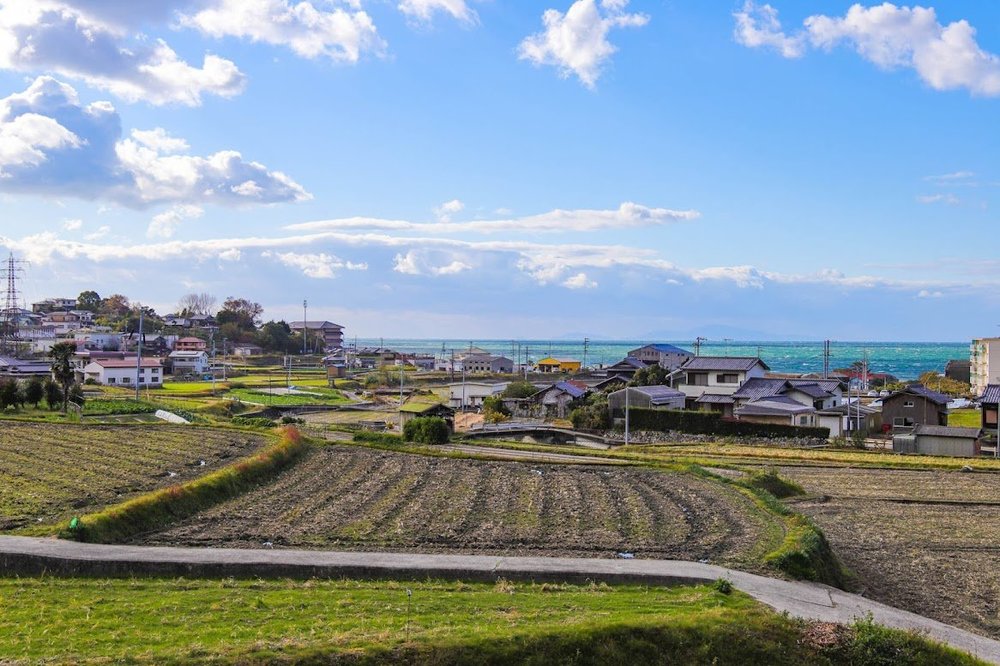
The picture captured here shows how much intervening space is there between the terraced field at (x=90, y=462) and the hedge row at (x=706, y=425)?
74.2 ft

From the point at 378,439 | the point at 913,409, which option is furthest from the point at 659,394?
the point at 378,439

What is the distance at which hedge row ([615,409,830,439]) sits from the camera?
43.3 metres

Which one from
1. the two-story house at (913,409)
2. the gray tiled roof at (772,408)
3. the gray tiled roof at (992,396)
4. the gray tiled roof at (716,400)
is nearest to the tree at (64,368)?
the gray tiled roof at (772,408)

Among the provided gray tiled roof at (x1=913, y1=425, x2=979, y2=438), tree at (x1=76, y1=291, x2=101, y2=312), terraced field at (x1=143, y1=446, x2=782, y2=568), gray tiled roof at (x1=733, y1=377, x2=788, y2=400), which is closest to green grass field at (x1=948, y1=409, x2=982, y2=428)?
gray tiled roof at (x1=913, y1=425, x2=979, y2=438)

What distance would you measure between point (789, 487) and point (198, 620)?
20097 mm

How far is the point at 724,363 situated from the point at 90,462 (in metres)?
40.2

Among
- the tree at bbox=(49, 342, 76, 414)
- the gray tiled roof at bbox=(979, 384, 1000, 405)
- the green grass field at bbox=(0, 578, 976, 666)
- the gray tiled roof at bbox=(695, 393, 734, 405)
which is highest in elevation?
the tree at bbox=(49, 342, 76, 414)

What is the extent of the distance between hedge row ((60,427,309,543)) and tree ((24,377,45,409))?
68.8 ft

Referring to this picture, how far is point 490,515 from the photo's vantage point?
18.5m

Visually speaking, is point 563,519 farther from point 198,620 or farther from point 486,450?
point 486,450

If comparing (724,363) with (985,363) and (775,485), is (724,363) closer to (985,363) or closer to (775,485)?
(775,485)

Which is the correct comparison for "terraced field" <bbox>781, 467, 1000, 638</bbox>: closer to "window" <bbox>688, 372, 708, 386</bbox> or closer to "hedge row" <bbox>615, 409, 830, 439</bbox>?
"hedge row" <bbox>615, 409, 830, 439</bbox>

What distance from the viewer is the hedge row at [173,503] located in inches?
601

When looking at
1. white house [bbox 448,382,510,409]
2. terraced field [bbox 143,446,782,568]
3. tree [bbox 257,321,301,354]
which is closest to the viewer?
terraced field [bbox 143,446,782,568]
